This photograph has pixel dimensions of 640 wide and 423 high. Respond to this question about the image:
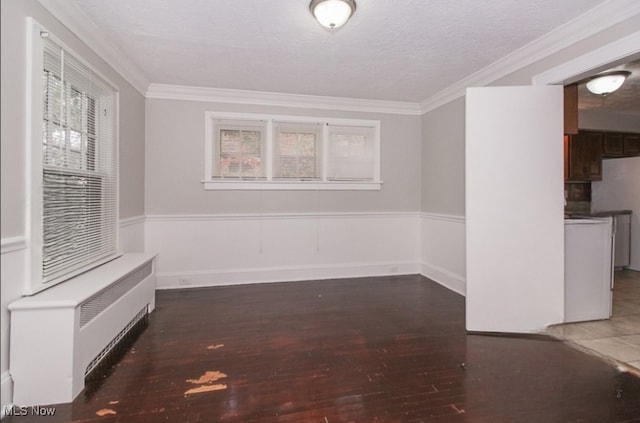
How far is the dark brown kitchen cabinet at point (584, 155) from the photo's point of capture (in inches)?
199

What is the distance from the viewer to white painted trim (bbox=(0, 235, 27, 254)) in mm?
1690

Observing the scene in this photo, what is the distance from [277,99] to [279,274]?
2.37 meters

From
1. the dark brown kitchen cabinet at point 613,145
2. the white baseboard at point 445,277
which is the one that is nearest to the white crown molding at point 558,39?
the white baseboard at point 445,277

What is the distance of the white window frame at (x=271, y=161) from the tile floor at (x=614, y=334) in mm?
2703

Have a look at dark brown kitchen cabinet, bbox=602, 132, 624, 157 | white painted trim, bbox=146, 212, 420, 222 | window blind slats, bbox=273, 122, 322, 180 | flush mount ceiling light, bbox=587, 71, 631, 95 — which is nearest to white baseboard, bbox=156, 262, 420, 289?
white painted trim, bbox=146, 212, 420, 222

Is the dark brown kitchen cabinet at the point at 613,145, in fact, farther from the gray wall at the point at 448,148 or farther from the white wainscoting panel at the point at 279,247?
the white wainscoting panel at the point at 279,247

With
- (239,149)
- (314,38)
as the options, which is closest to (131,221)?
(239,149)

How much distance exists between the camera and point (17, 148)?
1.79m

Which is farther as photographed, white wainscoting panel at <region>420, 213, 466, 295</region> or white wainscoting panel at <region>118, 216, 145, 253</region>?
white wainscoting panel at <region>420, 213, 466, 295</region>

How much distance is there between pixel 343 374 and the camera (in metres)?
2.11

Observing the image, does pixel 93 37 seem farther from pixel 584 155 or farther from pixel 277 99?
pixel 584 155

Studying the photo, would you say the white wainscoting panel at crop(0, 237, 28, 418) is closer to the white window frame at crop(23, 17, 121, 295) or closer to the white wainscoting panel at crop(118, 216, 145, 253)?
the white window frame at crop(23, 17, 121, 295)

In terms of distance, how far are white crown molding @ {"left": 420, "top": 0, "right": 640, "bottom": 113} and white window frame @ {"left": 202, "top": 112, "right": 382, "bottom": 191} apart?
1.33m

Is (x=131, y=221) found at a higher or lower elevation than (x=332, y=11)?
lower
